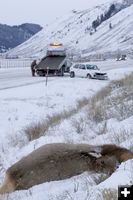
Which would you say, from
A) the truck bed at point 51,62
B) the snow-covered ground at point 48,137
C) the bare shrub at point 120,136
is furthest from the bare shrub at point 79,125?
the truck bed at point 51,62

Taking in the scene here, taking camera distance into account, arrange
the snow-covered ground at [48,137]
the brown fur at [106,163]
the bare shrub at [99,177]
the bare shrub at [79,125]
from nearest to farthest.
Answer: the snow-covered ground at [48,137] < the bare shrub at [99,177] < the brown fur at [106,163] < the bare shrub at [79,125]

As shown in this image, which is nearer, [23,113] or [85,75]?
[23,113]

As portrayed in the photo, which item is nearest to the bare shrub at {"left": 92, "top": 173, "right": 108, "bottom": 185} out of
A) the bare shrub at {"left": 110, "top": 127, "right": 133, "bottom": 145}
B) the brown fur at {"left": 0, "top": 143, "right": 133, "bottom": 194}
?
the brown fur at {"left": 0, "top": 143, "right": 133, "bottom": 194}

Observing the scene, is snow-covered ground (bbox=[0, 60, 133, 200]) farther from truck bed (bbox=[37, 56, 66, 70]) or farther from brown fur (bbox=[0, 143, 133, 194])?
truck bed (bbox=[37, 56, 66, 70])

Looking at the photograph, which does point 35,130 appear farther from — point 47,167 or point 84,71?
point 84,71

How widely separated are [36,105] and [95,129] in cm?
886

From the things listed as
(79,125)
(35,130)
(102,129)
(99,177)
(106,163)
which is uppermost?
(106,163)

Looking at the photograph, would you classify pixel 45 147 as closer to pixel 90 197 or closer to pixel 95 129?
pixel 90 197

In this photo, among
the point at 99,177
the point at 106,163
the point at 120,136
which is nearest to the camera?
the point at 99,177

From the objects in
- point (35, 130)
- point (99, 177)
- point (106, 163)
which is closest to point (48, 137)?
point (35, 130)

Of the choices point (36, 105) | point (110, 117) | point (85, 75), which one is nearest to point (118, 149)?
point (110, 117)

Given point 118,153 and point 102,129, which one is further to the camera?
point 102,129

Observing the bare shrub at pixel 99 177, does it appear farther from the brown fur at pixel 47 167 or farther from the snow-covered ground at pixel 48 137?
the brown fur at pixel 47 167

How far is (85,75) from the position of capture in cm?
4200
